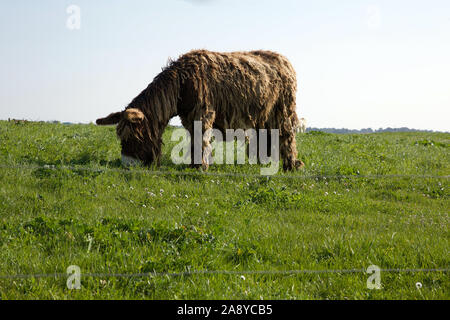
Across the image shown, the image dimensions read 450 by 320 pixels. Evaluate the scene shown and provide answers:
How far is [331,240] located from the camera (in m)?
4.91

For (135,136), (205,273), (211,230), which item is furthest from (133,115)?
(205,273)

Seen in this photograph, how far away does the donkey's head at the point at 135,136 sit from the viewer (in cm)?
725

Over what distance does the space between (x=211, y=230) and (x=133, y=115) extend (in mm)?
3170

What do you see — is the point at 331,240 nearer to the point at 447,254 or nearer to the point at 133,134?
the point at 447,254

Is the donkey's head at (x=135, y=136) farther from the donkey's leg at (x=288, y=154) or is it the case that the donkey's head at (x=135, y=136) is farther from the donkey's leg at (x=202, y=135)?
the donkey's leg at (x=288, y=154)

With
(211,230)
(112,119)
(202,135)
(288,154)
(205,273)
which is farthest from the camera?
(288,154)

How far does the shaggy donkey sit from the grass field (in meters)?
0.78

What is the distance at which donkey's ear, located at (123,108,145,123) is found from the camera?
710 centimetres

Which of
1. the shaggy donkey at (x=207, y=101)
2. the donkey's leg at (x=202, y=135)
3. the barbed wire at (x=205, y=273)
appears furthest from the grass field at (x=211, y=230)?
the shaggy donkey at (x=207, y=101)

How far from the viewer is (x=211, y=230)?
4.85 m

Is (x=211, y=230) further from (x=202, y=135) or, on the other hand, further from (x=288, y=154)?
(x=288, y=154)

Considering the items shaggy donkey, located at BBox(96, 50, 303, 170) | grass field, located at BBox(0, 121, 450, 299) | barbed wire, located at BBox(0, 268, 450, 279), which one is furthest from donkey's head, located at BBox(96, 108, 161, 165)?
barbed wire, located at BBox(0, 268, 450, 279)

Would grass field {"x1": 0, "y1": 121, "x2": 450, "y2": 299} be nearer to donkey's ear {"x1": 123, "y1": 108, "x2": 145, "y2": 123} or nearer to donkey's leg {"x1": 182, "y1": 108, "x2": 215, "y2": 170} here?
donkey's leg {"x1": 182, "y1": 108, "x2": 215, "y2": 170}

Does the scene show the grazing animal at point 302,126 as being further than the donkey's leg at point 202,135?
Yes
